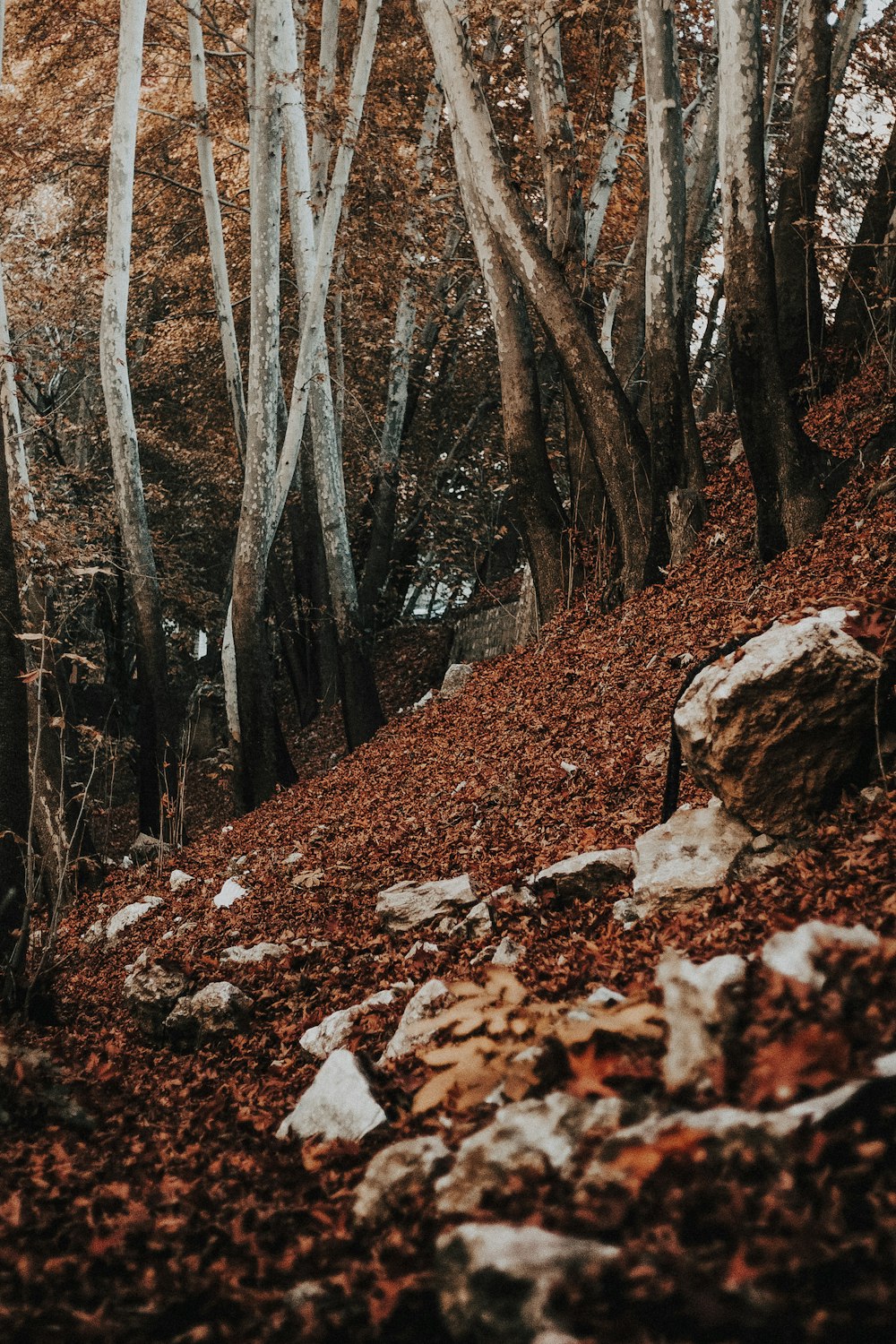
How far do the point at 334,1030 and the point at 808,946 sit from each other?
2016 mm

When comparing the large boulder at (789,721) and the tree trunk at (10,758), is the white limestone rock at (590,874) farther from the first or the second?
the tree trunk at (10,758)

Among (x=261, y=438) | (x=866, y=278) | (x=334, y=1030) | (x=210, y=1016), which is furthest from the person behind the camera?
(x=261, y=438)

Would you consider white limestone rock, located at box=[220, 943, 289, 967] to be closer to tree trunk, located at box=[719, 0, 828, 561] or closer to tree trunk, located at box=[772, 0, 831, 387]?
tree trunk, located at box=[719, 0, 828, 561]

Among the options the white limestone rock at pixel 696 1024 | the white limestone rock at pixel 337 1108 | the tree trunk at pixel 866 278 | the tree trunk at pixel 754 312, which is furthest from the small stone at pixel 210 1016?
the tree trunk at pixel 866 278

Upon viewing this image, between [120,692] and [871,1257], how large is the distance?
14792 mm

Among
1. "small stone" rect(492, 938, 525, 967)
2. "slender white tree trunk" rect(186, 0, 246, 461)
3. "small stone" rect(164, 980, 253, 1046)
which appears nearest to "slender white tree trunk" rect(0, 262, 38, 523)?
"slender white tree trunk" rect(186, 0, 246, 461)

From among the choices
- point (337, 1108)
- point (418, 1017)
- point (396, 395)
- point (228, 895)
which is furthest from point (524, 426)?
point (337, 1108)

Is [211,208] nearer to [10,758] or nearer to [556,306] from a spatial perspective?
[556,306]

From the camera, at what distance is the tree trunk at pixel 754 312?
225 inches

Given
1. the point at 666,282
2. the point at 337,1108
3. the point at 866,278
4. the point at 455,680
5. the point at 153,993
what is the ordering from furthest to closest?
the point at 455,680 → the point at 666,282 → the point at 866,278 → the point at 153,993 → the point at 337,1108

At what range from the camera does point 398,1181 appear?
1.93 m

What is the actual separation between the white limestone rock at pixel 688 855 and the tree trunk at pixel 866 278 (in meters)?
4.38

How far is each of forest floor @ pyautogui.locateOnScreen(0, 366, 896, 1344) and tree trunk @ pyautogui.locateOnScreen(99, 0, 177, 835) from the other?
2532mm

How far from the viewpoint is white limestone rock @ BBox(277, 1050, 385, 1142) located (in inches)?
96.5
